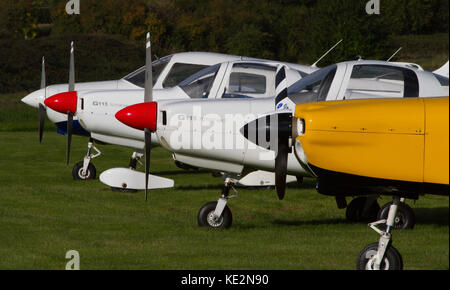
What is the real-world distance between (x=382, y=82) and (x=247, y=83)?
2928 millimetres

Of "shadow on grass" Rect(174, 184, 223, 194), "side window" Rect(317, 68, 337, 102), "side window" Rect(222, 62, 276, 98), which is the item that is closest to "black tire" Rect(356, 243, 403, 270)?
"side window" Rect(317, 68, 337, 102)

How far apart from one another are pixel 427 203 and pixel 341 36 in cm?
1478

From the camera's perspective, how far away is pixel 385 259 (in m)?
7.57

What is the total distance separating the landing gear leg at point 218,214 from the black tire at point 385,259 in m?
3.26

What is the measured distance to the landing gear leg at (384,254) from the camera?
7480 mm

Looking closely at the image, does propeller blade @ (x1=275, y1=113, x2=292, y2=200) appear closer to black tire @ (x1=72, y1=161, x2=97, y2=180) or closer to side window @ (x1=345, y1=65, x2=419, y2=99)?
side window @ (x1=345, y1=65, x2=419, y2=99)

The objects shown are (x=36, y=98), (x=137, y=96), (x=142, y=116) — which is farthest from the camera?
(x=36, y=98)

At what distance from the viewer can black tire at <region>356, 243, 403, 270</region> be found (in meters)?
7.52

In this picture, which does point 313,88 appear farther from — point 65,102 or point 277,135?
point 65,102

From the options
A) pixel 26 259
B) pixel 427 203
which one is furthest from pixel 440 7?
pixel 26 259

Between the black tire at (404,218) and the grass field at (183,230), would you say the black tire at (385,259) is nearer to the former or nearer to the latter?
the grass field at (183,230)

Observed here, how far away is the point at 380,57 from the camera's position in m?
27.9

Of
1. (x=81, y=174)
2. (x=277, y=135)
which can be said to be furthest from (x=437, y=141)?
(x=81, y=174)
